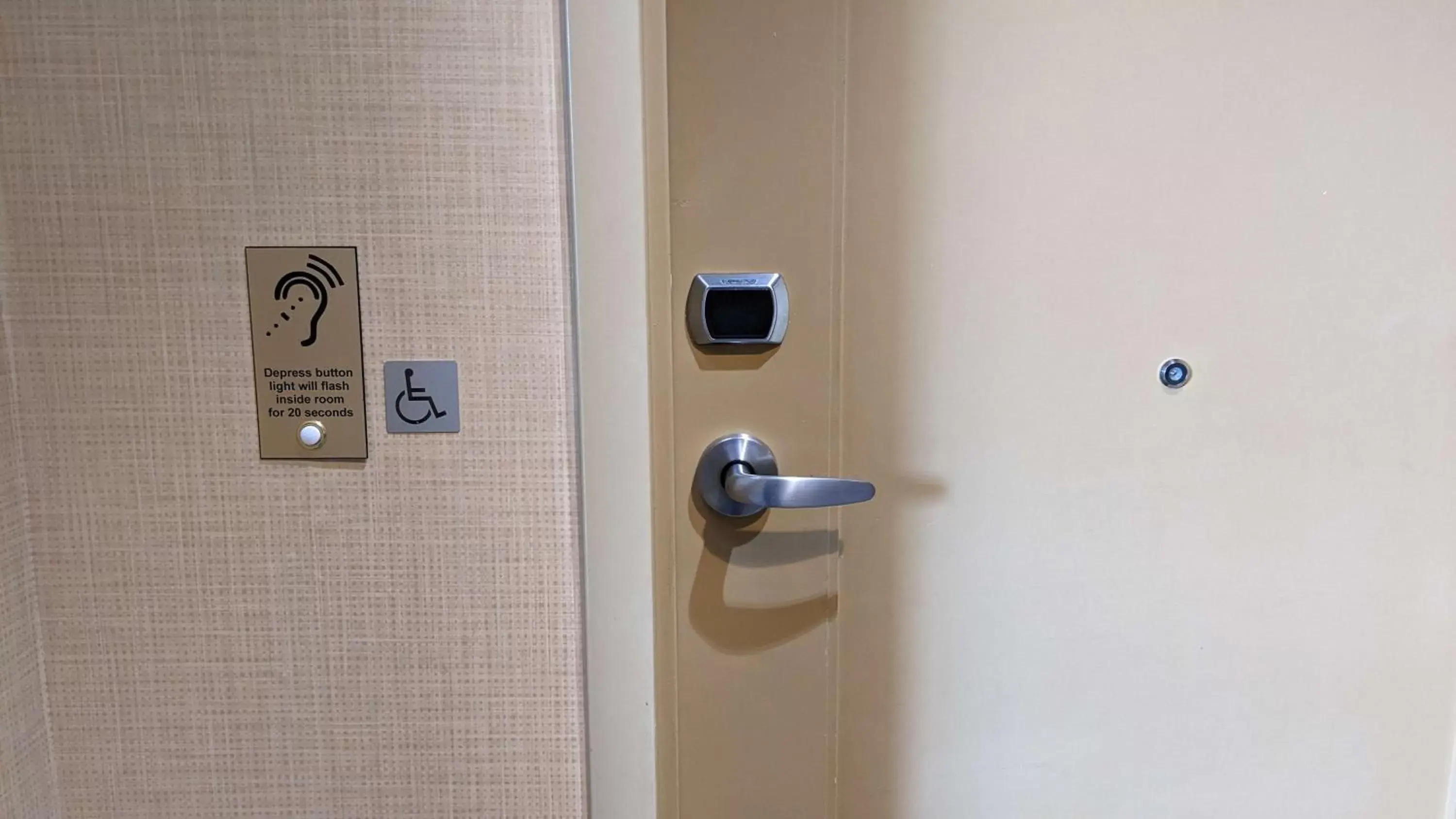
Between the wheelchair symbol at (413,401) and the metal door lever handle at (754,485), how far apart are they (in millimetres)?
242

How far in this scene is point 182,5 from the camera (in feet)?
1.74

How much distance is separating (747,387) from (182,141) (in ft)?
1.56

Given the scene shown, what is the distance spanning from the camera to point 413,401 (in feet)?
1.83

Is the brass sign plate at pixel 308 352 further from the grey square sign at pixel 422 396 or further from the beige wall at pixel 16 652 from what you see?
the beige wall at pixel 16 652

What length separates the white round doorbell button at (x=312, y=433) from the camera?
0.56 meters

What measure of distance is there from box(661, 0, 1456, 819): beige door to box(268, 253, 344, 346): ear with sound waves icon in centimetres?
28

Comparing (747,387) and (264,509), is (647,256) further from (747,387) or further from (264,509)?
(264,509)

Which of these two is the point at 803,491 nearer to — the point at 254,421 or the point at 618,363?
the point at 618,363

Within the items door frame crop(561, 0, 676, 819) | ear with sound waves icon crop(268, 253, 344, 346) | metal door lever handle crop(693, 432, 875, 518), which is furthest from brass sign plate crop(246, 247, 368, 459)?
metal door lever handle crop(693, 432, 875, 518)

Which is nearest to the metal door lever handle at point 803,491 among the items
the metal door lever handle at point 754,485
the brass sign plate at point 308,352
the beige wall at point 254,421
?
the metal door lever handle at point 754,485

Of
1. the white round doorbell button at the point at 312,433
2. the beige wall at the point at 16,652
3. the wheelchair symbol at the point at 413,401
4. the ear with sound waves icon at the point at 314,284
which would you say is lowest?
the beige wall at the point at 16,652

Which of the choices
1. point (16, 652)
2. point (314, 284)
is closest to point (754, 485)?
point (314, 284)

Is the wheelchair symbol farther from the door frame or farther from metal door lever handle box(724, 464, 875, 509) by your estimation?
metal door lever handle box(724, 464, 875, 509)

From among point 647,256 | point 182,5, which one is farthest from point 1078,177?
point 182,5
